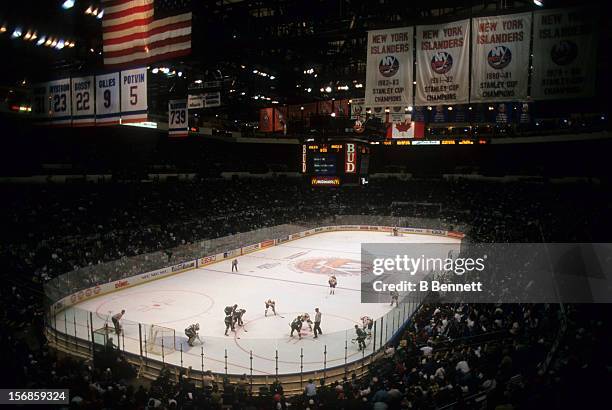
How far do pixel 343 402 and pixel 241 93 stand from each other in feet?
57.7

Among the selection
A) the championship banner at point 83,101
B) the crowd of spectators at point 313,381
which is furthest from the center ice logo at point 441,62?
the championship banner at point 83,101

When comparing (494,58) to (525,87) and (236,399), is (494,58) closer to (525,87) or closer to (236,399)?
(525,87)

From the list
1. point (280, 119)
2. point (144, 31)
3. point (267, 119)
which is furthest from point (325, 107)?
point (144, 31)

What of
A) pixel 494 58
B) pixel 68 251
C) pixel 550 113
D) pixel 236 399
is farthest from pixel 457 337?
pixel 550 113

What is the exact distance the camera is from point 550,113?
28.5 meters

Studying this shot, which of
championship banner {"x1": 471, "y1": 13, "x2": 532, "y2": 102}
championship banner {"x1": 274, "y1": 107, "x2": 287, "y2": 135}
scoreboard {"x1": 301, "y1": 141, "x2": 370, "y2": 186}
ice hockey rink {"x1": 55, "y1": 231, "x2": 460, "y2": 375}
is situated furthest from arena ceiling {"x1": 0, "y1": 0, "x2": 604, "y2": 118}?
ice hockey rink {"x1": 55, "y1": 231, "x2": 460, "y2": 375}

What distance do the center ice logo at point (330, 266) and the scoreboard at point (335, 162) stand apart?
16.9 ft

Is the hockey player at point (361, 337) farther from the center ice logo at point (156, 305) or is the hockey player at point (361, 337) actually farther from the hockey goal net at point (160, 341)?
the center ice logo at point (156, 305)

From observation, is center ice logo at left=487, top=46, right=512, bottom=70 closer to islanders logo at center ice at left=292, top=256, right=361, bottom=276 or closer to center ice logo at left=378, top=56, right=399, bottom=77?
center ice logo at left=378, top=56, right=399, bottom=77

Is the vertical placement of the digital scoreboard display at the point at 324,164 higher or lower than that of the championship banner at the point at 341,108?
lower

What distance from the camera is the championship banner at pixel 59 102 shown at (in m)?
14.1

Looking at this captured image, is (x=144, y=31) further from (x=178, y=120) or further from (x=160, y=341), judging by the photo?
(x=160, y=341)

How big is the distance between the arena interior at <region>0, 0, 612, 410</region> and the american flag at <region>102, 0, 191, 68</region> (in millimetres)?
51

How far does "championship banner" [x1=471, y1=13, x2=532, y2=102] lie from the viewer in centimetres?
910
